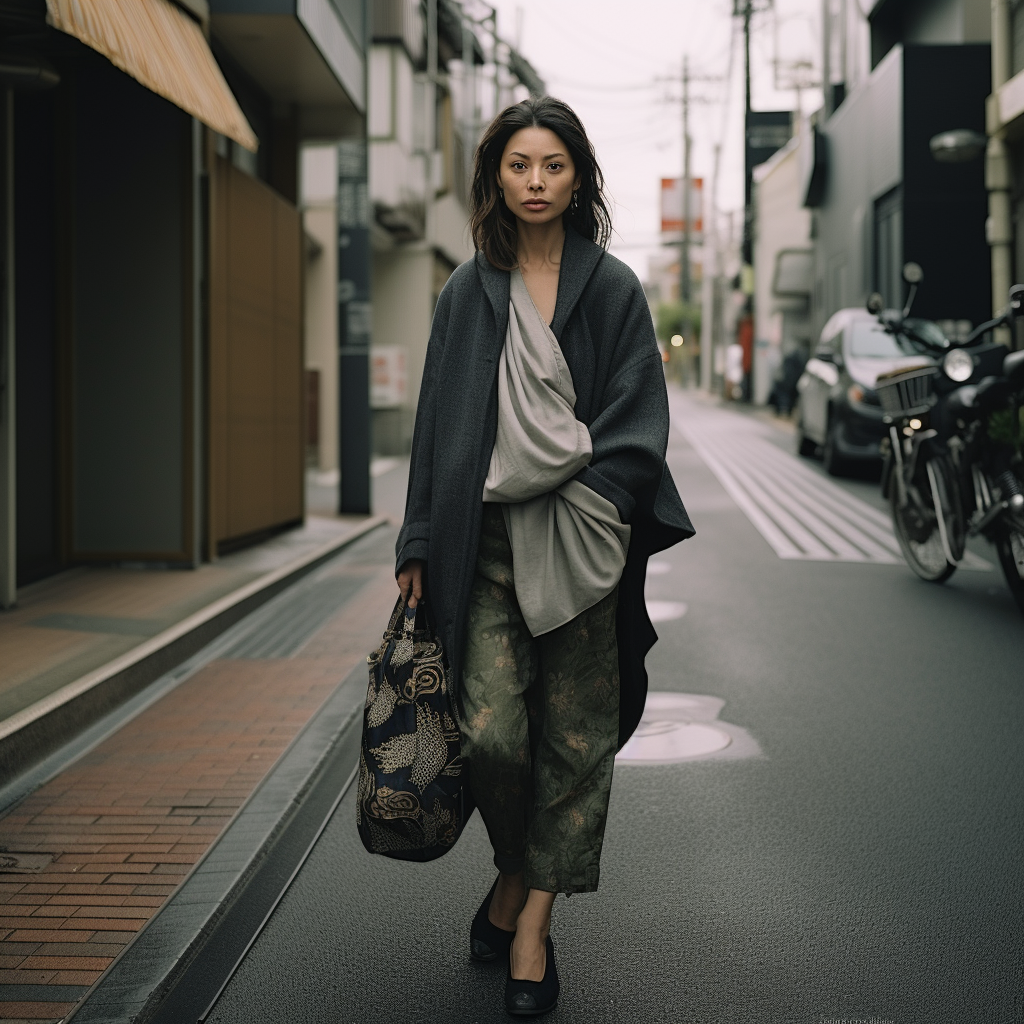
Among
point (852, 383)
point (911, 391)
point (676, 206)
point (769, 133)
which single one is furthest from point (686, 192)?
point (911, 391)

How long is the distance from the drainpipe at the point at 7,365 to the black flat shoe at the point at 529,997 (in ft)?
15.9

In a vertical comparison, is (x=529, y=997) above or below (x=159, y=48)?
below

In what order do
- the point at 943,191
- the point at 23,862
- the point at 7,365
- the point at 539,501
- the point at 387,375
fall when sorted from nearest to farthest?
the point at 539,501 → the point at 23,862 → the point at 7,365 → the point at 943,191 → the point at 387,375

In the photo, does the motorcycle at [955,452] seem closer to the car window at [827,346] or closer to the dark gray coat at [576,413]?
the dark gray coat at [576,413]

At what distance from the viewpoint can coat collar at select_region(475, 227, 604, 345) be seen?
284 cm

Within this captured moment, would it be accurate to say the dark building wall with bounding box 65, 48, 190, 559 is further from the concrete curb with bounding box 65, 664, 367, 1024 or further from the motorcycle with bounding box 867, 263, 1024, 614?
the motorcycle with bounding box 867, 263, 1024, 614

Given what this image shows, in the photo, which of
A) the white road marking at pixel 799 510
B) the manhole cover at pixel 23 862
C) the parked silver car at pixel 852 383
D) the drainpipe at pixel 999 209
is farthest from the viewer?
the drainpipe at pixel 999 209

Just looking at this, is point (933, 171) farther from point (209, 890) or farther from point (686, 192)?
point (686, 192)

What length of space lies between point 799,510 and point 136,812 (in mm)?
9548

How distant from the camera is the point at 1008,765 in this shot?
15.4 ft

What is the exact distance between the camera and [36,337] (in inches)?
331

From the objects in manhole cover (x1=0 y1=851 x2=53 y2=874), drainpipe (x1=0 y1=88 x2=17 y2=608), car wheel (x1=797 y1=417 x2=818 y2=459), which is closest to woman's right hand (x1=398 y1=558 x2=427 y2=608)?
manhole cover (x1=0 y1=851 x2=53 y2=874)

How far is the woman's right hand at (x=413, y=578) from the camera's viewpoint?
2852 millimetres

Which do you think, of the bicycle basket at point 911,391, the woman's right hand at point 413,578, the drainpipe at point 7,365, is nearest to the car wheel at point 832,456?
the bicycle basket at point 911,391
